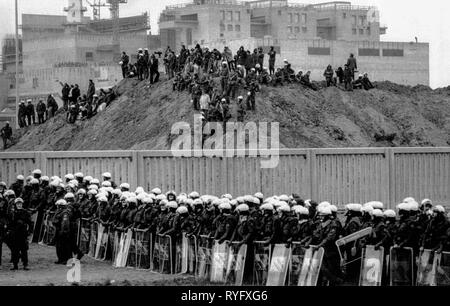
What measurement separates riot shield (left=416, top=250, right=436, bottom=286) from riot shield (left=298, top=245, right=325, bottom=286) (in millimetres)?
1822

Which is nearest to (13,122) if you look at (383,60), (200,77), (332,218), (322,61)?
(322,61)

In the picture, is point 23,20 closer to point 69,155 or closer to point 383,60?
point 383,60

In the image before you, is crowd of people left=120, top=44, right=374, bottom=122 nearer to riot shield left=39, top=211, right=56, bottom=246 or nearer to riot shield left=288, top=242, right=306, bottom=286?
riot shield left=39, top=211, right=56, bottom=246

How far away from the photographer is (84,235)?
2873 centimetres

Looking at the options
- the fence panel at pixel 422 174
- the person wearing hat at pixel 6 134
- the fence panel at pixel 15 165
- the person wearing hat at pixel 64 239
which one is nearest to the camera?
the person wearing hat at pixel 64 239

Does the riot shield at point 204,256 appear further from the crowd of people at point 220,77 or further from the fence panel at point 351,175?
the crowd of people at point 220,77

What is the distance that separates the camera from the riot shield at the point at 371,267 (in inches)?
780

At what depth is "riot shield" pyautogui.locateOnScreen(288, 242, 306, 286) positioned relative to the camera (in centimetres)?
2047

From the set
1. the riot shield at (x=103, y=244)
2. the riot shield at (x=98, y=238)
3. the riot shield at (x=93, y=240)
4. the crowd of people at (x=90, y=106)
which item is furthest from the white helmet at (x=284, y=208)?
the crowd of people at (x=90, y=106)

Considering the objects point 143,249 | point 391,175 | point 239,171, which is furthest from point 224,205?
point 391,175

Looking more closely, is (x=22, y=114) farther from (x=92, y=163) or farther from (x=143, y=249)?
(x=143, y=249)

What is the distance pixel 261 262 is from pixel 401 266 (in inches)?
121

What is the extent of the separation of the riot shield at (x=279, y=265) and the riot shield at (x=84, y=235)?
8.29 meters

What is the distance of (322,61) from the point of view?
103938 mm
